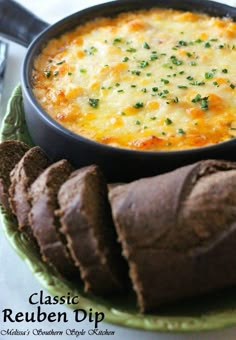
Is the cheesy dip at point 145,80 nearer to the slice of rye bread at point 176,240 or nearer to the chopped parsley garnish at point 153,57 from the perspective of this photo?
the chopped parsley garnish at point 153,57

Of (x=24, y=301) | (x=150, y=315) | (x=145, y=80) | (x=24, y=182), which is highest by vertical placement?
(x=145, y=80)

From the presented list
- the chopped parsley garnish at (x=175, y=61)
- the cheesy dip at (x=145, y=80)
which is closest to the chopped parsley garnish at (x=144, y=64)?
the cheesy dip at (x=145, y=80)

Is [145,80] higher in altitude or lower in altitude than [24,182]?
higher

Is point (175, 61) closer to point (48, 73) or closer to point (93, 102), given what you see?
point (93, 102)

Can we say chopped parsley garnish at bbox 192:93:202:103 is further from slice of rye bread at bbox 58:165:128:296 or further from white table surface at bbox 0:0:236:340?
white table surface at bbox 0:0:236:340

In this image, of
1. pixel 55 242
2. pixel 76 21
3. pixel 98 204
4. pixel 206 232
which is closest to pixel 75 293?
pixel 55 242

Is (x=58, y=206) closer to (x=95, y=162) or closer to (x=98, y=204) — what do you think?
(x=98, y=204)

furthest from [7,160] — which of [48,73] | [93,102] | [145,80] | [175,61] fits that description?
[175,61]
